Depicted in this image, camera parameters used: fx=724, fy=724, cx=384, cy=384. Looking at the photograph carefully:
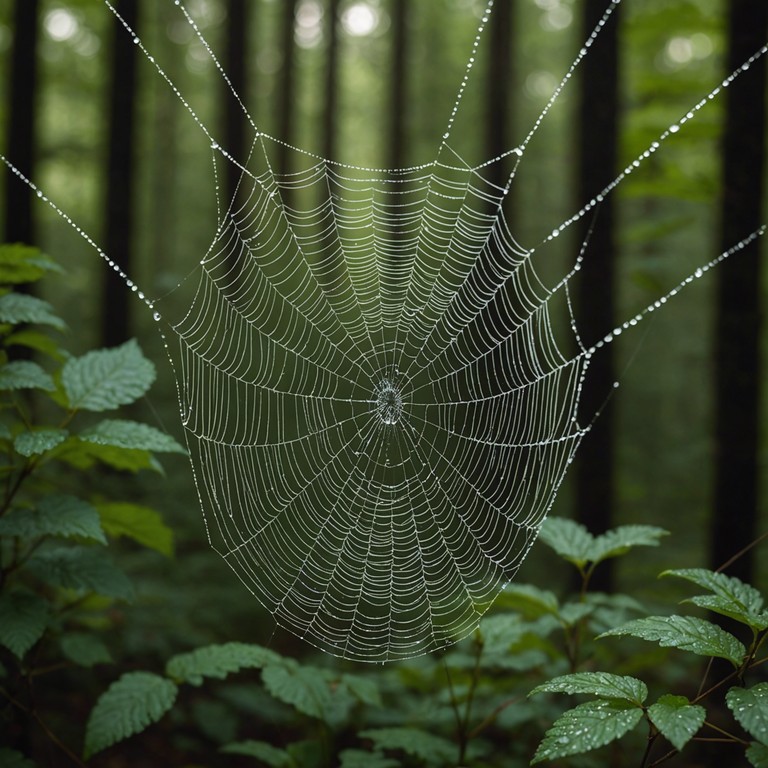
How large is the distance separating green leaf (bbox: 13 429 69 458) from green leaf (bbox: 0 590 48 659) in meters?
0.46

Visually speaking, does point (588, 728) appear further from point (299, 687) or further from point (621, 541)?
point (299, 687)

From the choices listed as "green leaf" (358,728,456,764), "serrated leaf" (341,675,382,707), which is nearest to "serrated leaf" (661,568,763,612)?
"green leaf" (358,728,456,764)

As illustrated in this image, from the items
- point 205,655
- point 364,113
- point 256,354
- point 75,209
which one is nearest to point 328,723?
point 205,655

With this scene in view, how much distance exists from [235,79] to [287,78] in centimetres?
482

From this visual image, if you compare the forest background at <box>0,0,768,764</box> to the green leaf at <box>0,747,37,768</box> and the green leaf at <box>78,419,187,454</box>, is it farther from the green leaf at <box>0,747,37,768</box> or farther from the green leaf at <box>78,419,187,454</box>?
the green leaf at <box>0,747,37,768</box>

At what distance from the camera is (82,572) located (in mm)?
2135

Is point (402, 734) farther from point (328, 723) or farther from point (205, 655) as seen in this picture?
point (205, 655)

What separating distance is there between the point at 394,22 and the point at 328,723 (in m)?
10.8

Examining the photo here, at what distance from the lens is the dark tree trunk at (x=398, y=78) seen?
1063 centimetres

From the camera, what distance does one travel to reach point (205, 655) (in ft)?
7.53

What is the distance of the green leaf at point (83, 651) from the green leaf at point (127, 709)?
17cm

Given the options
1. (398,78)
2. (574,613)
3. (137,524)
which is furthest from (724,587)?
(398,78)

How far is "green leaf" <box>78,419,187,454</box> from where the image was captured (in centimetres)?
196

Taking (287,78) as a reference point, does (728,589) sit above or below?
below
